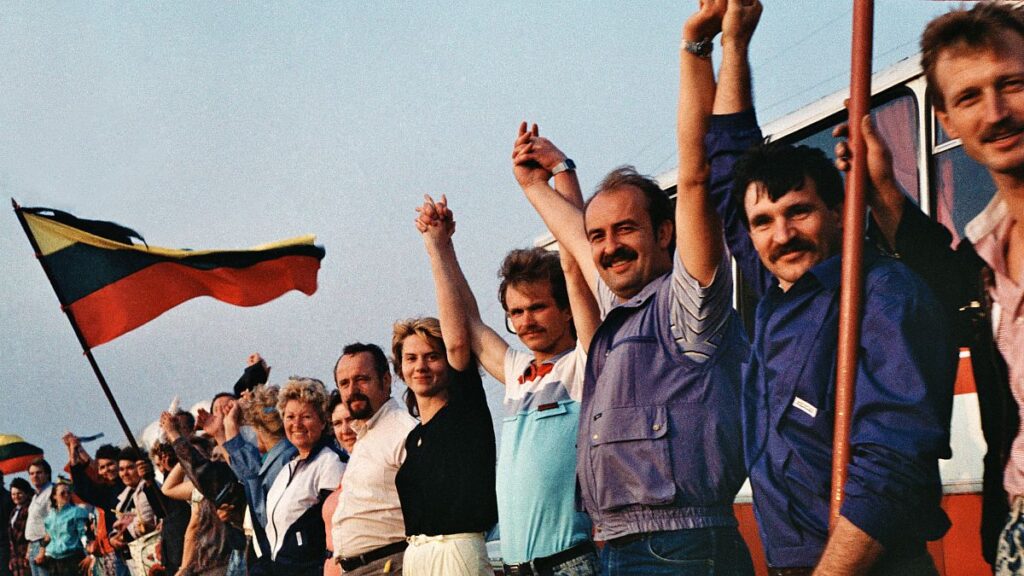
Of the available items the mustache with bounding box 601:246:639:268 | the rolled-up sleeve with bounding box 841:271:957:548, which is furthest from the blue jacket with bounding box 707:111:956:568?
the mustache with bounding box 601:246:639:268

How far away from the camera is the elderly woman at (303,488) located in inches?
269

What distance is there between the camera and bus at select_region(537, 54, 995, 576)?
299cm

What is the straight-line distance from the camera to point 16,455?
69.3 ft

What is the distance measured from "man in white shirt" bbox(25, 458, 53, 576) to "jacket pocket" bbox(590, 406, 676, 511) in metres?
15.0

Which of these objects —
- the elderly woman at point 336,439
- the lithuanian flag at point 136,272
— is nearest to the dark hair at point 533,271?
the elderly woman at point 336,439

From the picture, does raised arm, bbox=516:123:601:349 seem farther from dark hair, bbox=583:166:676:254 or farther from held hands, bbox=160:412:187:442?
held hands, bbox=160:412:187:442

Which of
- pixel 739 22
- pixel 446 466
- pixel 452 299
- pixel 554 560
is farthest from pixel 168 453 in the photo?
pixel 739 22

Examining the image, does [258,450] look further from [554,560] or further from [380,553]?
[554,560]

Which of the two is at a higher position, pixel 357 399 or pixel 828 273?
pixel 828 273

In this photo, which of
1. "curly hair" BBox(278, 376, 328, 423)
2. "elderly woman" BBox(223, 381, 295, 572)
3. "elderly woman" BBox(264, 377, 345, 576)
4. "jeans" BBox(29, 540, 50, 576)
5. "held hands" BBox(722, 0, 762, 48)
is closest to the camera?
"held hands" BBox(722, 0, 762, 48)

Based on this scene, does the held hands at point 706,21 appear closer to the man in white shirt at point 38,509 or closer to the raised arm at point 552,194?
the raised arm at point 552,194

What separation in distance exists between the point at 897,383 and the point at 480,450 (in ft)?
9.02

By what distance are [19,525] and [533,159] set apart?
51.9 feet

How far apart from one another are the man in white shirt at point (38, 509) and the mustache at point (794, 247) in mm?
15735
